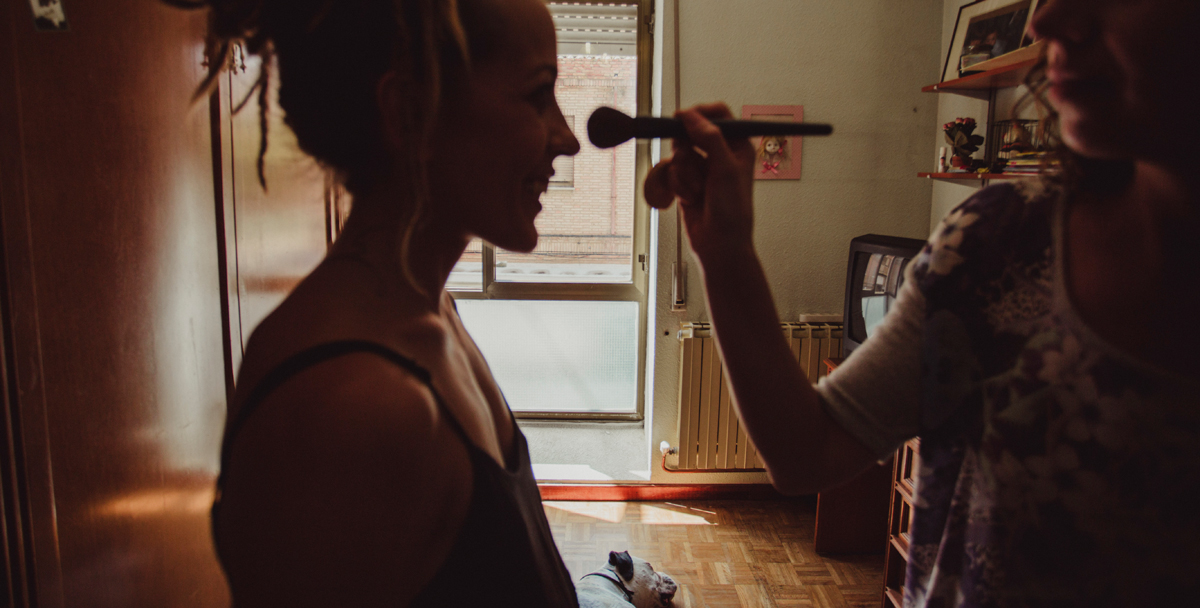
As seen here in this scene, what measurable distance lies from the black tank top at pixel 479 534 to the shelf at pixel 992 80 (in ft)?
6.35

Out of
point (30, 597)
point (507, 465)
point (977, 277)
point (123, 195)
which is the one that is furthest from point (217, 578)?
point (977, 277)

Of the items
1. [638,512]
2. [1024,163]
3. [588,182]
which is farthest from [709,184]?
[588,182]

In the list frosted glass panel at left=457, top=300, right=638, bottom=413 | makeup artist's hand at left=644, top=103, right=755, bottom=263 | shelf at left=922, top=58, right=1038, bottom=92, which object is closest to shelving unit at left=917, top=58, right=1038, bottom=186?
shelf at left=922, top=58, right=1038, bottom=92

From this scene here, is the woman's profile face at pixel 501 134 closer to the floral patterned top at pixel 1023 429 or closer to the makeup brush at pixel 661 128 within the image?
the makeup brush at pixel 661 128

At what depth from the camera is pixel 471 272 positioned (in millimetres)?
3371

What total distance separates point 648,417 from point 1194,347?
261cm

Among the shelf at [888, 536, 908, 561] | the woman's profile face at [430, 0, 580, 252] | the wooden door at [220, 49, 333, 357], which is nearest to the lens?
the woman's profile face at [430, 0, 580, 252]

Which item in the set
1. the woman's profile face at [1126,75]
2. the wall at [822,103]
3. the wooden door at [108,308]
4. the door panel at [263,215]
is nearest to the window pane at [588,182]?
the wall at [822,103]

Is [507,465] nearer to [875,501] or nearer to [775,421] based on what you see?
[775,421]

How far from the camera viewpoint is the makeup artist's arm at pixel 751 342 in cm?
66

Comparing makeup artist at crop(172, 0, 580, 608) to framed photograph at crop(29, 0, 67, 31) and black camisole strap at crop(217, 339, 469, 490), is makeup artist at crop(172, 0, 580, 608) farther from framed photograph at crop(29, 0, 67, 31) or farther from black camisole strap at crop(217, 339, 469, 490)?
framed photograph at crop(29, 0, 67, 31)

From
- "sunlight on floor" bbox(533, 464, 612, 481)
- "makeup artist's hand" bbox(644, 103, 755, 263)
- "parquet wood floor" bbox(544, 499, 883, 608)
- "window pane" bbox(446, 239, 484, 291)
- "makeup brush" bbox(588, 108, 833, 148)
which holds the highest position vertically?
"makeup brush" bbox(588, 108, 833, 148)

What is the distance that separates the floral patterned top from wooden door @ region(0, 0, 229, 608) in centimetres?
99

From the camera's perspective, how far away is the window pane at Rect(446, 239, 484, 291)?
3297 mm
